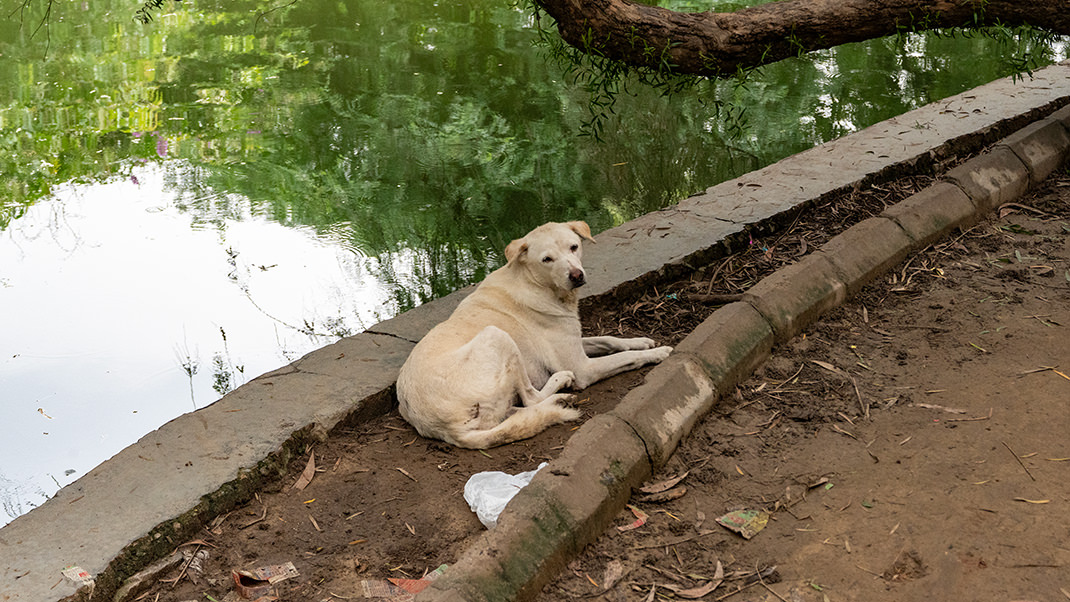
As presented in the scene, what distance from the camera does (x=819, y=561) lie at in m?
2.99

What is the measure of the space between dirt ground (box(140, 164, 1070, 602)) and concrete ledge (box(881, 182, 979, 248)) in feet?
1.53

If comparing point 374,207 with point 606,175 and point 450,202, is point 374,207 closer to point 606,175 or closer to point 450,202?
point 450,202

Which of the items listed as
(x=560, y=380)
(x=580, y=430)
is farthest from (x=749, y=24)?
(x=580, y=430)

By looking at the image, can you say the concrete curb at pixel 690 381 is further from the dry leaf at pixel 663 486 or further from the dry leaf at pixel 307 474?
the dry leaf at pixel 307 474

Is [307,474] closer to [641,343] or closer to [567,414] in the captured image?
[567,414]

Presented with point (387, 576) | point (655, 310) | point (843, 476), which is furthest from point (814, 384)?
point (387, 576)

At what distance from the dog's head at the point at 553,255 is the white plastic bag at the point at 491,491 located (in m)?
1.09

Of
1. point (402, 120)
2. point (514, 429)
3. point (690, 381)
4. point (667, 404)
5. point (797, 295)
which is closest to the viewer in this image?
point (667, 404)

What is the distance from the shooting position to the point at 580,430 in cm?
354

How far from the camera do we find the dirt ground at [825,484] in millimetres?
2951

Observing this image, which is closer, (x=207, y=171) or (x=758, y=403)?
(x=758, y=403)

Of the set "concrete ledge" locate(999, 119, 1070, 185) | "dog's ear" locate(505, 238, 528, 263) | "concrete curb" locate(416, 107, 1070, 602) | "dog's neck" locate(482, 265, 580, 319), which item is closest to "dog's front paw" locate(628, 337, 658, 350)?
"dog's neck" locate(482, 265, 580, 319)

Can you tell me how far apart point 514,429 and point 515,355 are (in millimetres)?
379

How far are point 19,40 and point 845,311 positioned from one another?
13837mm
